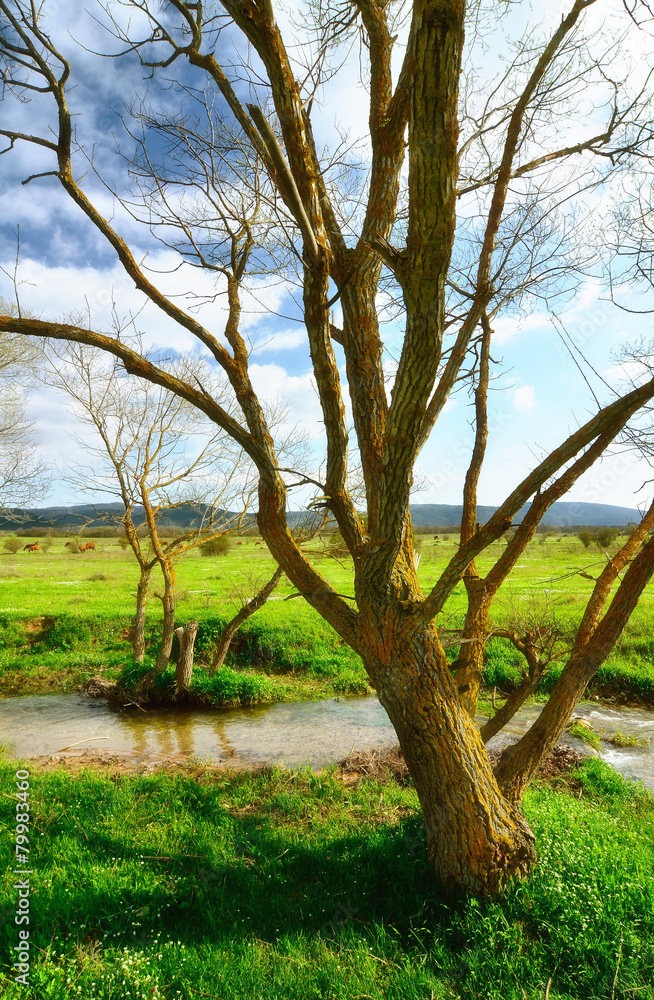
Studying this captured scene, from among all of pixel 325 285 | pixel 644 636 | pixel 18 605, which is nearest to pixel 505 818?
pixel 325 285

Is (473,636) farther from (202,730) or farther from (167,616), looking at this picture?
(167,616)

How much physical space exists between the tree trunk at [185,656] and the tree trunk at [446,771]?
7308mm

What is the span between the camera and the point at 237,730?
362 inches

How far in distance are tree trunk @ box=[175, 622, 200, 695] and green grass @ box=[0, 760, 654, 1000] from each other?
4.59 meters

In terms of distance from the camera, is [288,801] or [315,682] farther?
[315,682]

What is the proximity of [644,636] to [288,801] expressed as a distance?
1117 cm

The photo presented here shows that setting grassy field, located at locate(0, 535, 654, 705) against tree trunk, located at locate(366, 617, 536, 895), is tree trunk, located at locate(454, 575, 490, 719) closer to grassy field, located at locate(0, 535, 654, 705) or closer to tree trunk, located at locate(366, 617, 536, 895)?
tree trunk, located at locate(366, 617, 536, 895)

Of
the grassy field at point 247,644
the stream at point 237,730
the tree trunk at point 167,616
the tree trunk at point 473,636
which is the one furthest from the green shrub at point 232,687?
the tree trunk at point 473,636

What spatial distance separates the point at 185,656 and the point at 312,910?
6.97 meters

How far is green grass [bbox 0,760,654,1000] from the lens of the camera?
2.77 metres

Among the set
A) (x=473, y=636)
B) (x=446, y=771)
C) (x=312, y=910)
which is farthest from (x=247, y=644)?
(x=446, y=771)

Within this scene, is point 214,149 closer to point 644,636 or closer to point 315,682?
point 315,682

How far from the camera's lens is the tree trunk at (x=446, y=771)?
11.1 ft

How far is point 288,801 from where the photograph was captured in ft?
18.2
